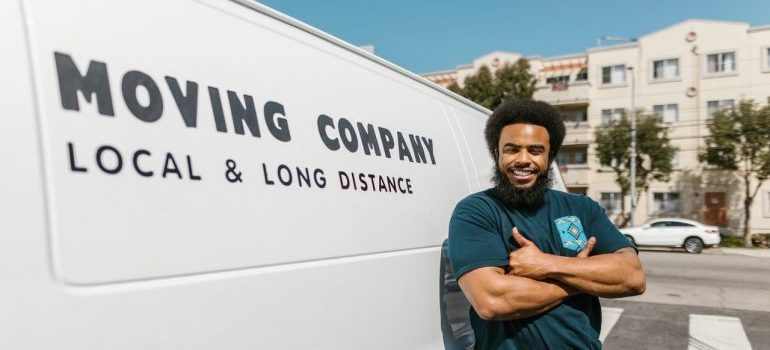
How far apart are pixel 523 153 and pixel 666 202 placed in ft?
108

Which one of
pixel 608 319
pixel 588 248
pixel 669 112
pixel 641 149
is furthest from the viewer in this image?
pixel 669 112

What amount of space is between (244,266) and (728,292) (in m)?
10.5

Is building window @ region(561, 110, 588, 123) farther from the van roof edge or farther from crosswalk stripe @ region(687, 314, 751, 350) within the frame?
the van roof edge

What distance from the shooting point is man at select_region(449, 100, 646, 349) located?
1.72 metres

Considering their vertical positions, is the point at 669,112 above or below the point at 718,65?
below

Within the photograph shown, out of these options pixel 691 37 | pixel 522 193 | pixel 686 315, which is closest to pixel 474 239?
pixel 522 193

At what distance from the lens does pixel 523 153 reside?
1.98 m

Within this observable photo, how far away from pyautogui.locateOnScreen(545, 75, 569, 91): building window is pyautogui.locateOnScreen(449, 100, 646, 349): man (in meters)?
33.3

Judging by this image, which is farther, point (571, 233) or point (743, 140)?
point (743, 140)

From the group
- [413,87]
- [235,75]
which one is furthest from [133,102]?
[413,87]

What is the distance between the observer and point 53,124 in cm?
106

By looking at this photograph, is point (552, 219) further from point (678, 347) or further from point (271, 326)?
point (678, 347)

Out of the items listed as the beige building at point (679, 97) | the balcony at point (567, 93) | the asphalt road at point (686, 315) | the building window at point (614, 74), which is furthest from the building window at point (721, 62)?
the asphalt road at point (686, 315)

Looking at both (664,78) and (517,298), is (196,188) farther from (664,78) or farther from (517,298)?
(664,78)
